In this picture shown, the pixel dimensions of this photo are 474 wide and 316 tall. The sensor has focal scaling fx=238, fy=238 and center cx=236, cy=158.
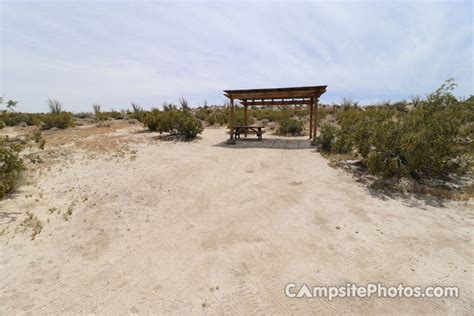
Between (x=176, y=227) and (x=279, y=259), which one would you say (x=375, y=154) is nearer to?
(x=279, y=259)

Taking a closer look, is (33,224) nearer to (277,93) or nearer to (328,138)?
(328,138)

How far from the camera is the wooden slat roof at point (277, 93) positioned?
988 cm

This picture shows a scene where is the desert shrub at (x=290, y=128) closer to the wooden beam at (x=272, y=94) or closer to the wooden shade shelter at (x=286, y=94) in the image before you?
the wooden shade shelter at (x=286, y=94)

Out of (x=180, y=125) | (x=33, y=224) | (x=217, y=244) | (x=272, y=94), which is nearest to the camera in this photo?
(x=217, y=244)

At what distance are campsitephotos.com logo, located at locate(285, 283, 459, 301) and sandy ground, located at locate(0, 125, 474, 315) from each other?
63 mm

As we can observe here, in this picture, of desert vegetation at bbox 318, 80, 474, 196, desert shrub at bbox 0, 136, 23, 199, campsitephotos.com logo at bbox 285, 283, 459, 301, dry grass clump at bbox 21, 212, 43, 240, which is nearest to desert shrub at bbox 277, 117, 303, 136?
desert vegetation at bbox 318, 80, 474, 196

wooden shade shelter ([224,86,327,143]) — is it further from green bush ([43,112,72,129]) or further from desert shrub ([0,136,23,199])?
green bush ([43,112,72,129])

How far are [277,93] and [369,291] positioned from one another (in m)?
9.18

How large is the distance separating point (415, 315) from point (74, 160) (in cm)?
849

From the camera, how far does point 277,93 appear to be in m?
10.6

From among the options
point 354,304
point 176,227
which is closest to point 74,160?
point 176,227

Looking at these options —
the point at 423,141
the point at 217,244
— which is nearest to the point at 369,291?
the point at 217,244

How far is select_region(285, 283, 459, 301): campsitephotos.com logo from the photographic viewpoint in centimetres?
242

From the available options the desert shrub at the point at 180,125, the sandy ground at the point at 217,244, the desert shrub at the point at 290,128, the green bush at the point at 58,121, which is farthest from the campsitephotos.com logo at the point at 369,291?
the green bush at the point at 58,121
